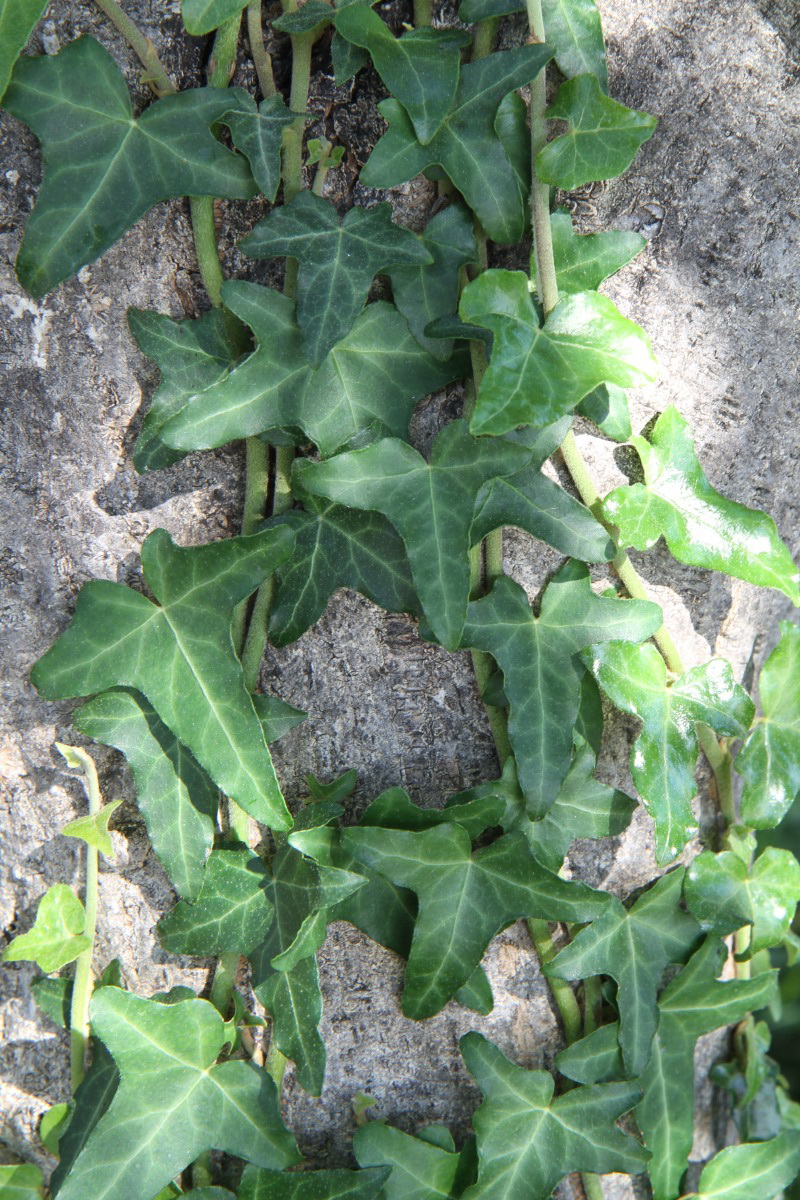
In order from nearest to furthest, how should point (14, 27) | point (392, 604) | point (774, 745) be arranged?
point (14, 27), point (392, 604), point (774, 745)

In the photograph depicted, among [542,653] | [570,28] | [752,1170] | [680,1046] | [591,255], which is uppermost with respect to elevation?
[570,28]

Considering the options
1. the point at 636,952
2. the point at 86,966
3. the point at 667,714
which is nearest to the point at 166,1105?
the point at 86,966

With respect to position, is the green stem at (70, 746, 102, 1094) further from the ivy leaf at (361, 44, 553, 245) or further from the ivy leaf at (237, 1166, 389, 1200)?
the ivy leaf at (361, 44, 553, 245)

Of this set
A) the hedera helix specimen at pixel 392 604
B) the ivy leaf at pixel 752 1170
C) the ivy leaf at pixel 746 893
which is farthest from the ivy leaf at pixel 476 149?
the ivy leaf at pixel 752 1170

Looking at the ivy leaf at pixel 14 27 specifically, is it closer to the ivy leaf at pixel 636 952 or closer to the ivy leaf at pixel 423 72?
the ivy leaf at pixel 423 72

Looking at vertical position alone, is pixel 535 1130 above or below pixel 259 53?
below

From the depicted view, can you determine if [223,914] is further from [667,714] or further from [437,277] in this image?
[437,277]

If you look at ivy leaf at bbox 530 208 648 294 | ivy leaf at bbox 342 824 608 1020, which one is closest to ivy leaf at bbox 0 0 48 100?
ivy leaf at bbox 530 208 648 294

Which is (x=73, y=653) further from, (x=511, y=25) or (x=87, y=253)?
(x=511, y=25)
